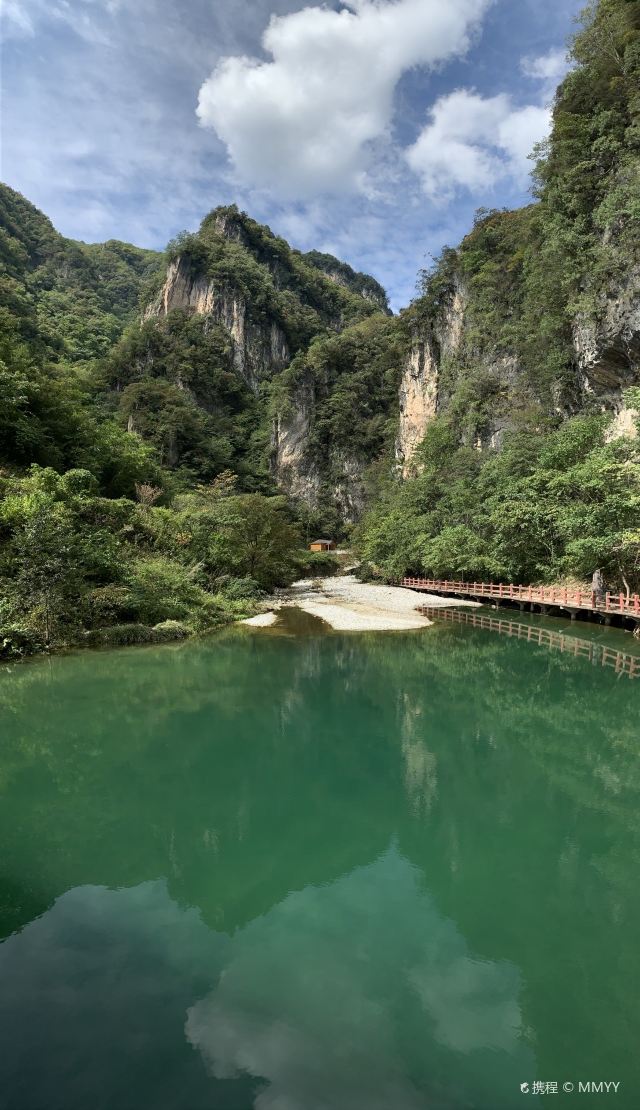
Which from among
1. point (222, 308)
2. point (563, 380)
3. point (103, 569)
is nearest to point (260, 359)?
point (222, 308)

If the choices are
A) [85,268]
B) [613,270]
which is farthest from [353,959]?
[85,268]

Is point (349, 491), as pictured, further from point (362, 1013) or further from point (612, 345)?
point (362, 1013)

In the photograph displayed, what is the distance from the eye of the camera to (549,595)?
18.5 metres

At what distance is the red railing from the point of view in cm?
1505

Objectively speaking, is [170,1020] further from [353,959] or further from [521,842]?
[521,842]

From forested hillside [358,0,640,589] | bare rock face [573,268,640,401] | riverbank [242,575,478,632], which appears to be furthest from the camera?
bare rock face [573,268,640,401]

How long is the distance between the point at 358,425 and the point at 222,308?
20678mm

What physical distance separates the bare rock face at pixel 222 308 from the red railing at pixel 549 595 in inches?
1593

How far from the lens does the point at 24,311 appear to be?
41.1 m

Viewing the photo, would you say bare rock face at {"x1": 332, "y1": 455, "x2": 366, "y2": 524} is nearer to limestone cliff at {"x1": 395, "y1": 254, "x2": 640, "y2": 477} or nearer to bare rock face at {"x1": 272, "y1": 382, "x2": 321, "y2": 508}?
bare rock face at {"x1": 272, "y1": 382, "x2": 321, "y2": 508}

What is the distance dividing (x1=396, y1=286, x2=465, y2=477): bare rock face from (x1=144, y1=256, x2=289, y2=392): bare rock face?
19.6 meters

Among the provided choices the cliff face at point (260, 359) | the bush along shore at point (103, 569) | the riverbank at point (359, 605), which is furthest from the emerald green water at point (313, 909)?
the cliff face at point (260, 359)

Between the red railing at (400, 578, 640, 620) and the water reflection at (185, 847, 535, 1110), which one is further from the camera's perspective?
the red railing at (400, 578, 640, 620)

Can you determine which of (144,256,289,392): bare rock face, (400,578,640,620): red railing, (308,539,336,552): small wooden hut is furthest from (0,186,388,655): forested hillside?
(400,578,640,620): red railing
